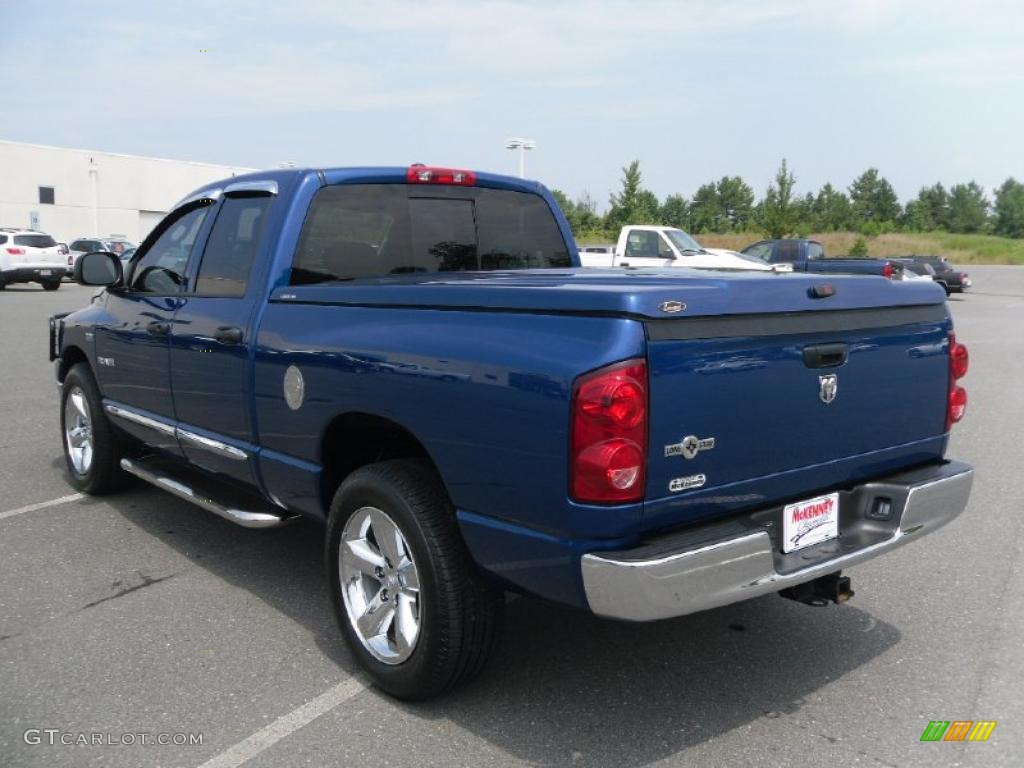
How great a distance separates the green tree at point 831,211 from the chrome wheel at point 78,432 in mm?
76770

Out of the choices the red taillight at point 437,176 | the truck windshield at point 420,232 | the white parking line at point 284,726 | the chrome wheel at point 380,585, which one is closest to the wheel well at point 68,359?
the truck windshield at point 420,232

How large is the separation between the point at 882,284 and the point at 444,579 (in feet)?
6.30

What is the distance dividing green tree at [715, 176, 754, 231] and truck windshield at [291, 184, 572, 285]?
89.2m

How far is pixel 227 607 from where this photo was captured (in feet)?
14.2

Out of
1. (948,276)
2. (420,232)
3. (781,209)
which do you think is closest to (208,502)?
(420,232)

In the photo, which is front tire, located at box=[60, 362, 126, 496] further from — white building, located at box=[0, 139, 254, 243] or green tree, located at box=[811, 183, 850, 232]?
green tree, located at box=[811, 183, 850, 232]

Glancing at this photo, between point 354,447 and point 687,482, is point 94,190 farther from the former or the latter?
point 687,482

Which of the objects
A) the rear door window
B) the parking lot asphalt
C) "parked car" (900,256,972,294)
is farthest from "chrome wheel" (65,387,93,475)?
"parked car" (900,256,972,294)

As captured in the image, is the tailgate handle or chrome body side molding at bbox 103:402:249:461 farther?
chrome body side molding at bbox 103:402:249:461

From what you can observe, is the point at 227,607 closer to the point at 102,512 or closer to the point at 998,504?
the point at 102,512

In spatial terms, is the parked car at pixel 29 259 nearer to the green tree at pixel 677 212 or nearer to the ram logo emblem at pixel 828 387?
the ram logo emblem at pixel 828 387

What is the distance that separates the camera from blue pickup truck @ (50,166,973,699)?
2.79 meters

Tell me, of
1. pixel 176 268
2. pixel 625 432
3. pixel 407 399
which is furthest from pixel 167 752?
pixel 176 268

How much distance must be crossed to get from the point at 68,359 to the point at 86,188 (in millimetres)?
54176
